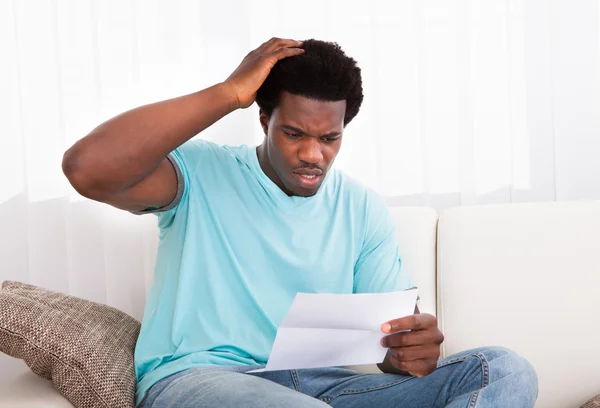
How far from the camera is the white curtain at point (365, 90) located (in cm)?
223

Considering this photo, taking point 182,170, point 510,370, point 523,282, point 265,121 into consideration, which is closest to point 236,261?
point 182,170

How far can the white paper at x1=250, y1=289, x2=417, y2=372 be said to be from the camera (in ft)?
4.09

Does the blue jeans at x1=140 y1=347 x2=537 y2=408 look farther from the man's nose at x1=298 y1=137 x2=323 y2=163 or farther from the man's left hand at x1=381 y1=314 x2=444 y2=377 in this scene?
the man's nose at x1=298 y1=137 x2=323 y2=163

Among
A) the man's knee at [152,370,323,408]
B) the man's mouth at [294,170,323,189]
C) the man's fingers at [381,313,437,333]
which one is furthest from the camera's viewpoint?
the man's mouth at [294,170,323,189]

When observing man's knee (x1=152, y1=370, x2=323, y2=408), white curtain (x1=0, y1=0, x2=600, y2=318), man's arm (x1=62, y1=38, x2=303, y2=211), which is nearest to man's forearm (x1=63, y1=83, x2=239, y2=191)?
man's arm (x1=62, y1=38, x2=303, y2=211)

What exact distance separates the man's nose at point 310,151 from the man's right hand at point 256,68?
15 centimetres

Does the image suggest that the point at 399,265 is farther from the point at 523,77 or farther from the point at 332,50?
the point at 523,77

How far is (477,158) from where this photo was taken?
93.7 inches

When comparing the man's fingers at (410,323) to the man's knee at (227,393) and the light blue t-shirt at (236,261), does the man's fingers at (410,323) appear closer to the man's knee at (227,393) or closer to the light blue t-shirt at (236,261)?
the man's knee at (227,393)

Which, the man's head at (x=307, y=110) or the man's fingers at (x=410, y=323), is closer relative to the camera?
the man's fingers at (x=410, y=323)

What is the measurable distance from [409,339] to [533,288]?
62 cm

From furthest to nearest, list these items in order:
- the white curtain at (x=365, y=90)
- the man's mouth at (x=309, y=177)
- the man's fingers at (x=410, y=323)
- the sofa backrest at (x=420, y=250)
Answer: the white curtain at (x=365, y=90) → the sofa backrest at (x=420, y=250) → the man's mouth at (x=309, y=177) → the man's fingers at (x=410, y=323)

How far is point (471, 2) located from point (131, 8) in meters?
1.06

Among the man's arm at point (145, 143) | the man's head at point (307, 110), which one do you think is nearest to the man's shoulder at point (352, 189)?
the man's head at point (307, 110)
